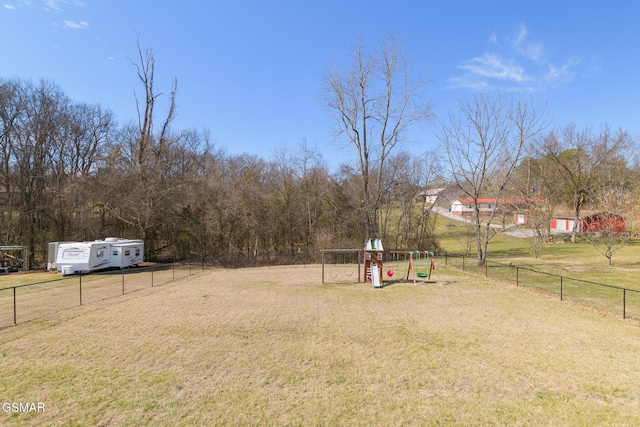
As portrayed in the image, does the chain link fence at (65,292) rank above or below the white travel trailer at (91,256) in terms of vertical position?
below

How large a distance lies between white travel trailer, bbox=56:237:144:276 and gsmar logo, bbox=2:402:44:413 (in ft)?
61.2

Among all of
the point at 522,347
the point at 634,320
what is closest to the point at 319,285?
the point at 522,347

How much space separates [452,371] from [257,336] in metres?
4.90

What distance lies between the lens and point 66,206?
3033cm

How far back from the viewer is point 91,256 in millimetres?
22234

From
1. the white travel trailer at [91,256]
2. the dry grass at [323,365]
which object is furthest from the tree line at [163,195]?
the dry grass at [323,365]

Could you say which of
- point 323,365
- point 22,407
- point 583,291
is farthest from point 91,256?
point 583,291

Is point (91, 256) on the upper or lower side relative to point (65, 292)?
upper

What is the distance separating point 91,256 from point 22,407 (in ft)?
64.4

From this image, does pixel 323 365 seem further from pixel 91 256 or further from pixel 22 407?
pixel 91 256

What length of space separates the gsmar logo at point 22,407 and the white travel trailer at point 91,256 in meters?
18.7

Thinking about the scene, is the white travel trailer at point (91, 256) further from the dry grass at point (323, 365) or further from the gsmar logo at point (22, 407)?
the gsmar logo at point (22, 407)

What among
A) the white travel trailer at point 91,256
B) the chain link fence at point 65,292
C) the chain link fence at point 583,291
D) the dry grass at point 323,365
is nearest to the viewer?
the dry grass at point 323,365

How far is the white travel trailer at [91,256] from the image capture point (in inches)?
866
